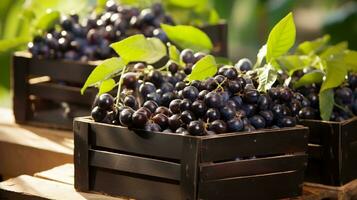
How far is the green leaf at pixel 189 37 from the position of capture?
226 centimetres

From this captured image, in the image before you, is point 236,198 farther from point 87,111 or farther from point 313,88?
point 87,111

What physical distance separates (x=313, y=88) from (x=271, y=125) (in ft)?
1.04

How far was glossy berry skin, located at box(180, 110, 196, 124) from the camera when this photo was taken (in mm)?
1711

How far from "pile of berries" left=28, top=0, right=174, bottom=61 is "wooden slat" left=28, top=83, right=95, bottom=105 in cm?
10

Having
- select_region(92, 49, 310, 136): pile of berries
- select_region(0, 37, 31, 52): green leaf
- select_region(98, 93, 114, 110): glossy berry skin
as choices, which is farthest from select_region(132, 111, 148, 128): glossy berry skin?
select_region(0, 37, 31, 52): green leaf

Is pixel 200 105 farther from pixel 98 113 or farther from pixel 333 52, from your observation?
pixel 333 52

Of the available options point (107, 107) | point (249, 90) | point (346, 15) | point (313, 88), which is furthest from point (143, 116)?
point (346, 15)

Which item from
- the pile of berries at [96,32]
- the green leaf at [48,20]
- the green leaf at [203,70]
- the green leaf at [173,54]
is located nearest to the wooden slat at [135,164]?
the green leaf at [203,70]

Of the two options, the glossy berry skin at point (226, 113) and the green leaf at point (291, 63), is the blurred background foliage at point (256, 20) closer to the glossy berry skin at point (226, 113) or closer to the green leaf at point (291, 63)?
the green leaf at point (291, 63)

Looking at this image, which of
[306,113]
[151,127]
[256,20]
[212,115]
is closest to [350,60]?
[306,113]

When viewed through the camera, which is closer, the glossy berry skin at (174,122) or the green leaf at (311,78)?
the glossy berry skin at (174,122)

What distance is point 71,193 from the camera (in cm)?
183

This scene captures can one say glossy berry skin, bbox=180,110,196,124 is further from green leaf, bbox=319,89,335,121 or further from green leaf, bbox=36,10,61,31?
green leaf, bbox=36,10,61,31

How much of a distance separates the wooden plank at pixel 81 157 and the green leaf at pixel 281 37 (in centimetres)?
51
